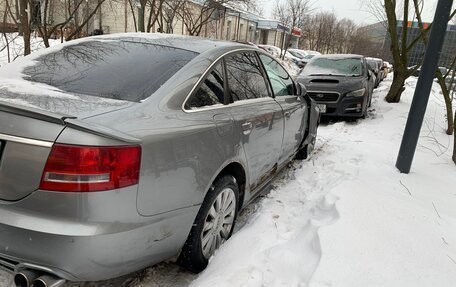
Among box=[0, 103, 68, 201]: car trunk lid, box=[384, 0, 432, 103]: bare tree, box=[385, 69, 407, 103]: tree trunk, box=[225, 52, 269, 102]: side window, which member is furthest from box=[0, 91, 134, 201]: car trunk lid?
box=[385, 69, 407, 103]: tree trunk

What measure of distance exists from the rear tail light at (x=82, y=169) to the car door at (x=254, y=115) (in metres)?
1.13

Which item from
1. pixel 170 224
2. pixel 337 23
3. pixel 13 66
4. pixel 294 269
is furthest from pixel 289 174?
pixel 337 23

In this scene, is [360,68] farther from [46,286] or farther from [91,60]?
[46,286]

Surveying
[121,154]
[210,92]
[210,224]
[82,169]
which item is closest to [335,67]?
[210,92]

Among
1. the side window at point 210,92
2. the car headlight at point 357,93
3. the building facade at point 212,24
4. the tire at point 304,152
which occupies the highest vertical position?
the building facade at point 212,24

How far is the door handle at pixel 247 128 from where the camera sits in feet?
9.30

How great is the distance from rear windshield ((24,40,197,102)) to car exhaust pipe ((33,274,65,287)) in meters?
1.00

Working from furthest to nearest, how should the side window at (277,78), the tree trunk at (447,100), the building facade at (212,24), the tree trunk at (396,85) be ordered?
the building facade at (212,24)
the tree trunk at (396,85)
the tree trunk at (447,100)
the side window at (277,78)

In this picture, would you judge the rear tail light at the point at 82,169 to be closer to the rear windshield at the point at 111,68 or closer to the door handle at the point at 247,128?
the rear windshield at the point at 111,68

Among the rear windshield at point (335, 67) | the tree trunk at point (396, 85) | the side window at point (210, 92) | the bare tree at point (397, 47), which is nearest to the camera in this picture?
the side window at point (210, 92)

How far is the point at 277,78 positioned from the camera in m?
4.10

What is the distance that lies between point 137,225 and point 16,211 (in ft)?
1.83

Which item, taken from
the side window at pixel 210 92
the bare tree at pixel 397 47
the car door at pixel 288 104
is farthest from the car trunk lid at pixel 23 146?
the bare tree at pixel 397 47

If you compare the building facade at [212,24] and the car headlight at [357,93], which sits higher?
the building facade at [212,24]
